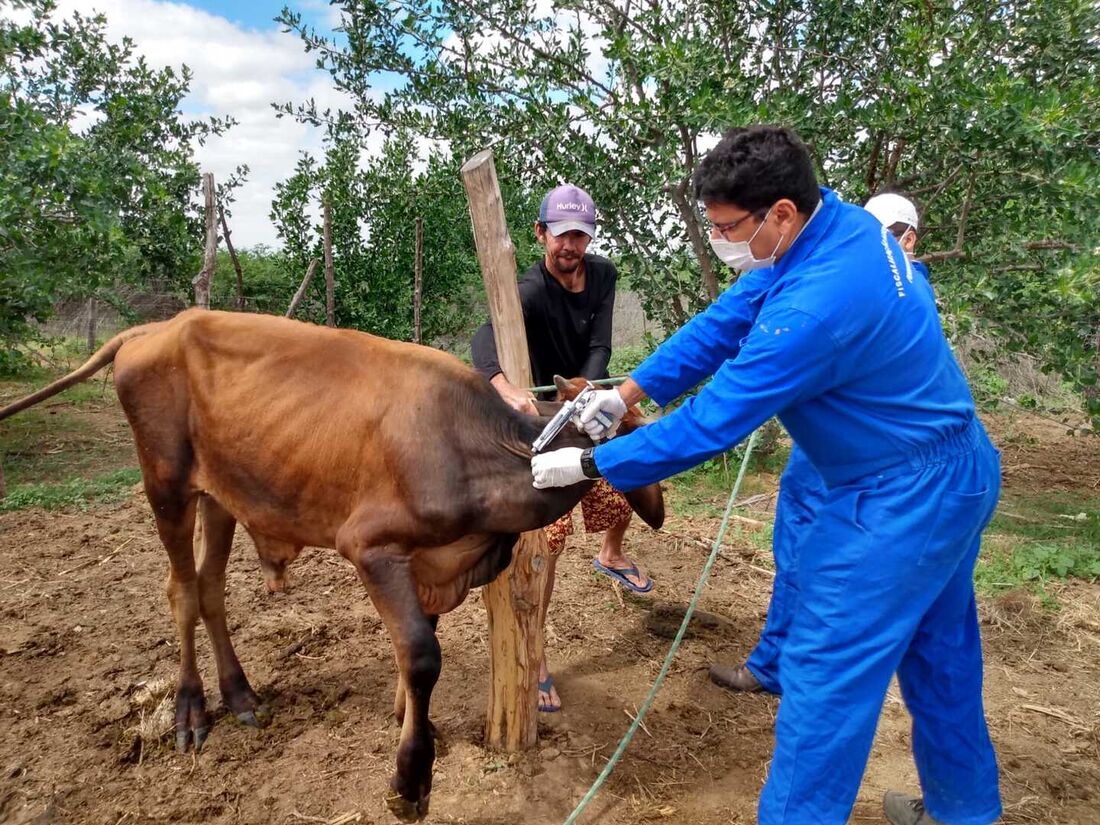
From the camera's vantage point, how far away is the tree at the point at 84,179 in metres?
6.67

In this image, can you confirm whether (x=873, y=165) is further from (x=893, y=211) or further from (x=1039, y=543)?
(x=1039, y=543)

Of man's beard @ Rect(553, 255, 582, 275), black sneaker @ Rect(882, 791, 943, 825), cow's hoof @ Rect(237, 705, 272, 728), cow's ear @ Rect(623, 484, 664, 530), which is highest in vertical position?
man's beard @ Rect(553, 255, 582, 275)

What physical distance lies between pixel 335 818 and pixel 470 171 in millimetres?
2624

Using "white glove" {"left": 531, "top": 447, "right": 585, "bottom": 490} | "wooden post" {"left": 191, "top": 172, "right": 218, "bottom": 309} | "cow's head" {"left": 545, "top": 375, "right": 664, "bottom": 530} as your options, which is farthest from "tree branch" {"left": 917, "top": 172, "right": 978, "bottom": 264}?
"wooden post" {"left": 191, "top": 172, "right": 218, "bottom": 309}

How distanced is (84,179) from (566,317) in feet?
17.0

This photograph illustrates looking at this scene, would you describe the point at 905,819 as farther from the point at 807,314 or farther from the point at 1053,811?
the point at 807,314

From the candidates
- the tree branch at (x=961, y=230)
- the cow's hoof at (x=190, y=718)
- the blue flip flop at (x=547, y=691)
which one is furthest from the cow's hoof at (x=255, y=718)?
the tree branch at (x=961, y=230)

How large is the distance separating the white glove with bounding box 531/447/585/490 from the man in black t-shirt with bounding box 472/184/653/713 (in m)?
0.97

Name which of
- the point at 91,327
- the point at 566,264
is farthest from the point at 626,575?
the point at 91,327

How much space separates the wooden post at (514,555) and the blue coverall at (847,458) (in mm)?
959

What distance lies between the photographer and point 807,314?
2170mm

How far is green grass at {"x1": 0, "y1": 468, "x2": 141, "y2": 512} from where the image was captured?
270 inches

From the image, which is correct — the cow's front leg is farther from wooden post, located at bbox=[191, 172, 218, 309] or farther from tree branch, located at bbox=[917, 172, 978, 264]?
wooden post, located at bbox=[191, 172, 218, 309]

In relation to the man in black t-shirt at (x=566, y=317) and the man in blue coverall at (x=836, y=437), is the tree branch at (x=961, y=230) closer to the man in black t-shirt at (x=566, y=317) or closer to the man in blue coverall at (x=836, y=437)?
the man in black t-shirt at (x=566, y=317)
